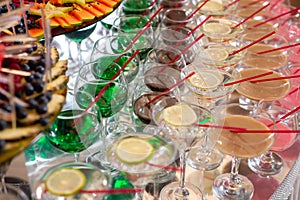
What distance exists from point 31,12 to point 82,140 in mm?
525

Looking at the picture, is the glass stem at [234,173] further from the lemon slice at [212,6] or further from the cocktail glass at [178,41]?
the lemon slice at [212,6]

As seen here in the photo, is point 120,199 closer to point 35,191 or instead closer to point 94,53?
point 35,191

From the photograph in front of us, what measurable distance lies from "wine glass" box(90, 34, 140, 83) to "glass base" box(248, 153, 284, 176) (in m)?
0.42

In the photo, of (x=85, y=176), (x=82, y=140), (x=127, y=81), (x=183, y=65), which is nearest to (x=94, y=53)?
(x=127, y=81)

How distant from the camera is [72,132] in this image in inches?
40.8

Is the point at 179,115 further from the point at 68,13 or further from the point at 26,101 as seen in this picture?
the point at 68,13

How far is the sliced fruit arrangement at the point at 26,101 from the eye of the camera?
0.81 m

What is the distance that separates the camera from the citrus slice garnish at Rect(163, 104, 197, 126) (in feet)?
3.45

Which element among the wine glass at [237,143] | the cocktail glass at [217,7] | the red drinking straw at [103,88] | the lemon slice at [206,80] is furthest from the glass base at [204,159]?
the cocktail glass at [217,7]

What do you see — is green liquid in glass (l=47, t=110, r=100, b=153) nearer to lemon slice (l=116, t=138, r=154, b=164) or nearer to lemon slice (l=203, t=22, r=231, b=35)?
lemon slice (l=116, t=138, r=154, b=164)

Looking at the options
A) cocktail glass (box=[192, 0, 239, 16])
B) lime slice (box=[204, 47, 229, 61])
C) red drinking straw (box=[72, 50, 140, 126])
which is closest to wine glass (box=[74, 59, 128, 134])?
red drinking straw (box=[72, 50, 140, 126])

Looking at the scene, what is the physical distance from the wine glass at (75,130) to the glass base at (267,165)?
48 centimetres

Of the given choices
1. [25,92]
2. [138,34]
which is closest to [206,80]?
[138,34]

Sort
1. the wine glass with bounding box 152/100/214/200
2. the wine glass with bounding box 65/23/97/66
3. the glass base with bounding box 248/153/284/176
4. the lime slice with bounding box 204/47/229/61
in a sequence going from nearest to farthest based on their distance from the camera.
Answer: the wine glass with bounding box 152/100/214/200 < the glass base with bounding box 248/153/284/176 < the lime slice with bounding box 204/47/229/61 < the wine glass with bounding box 65/23/97/66
